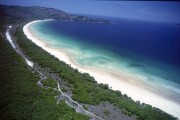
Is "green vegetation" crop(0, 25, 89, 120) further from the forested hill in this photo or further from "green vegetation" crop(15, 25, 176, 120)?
the forested hill

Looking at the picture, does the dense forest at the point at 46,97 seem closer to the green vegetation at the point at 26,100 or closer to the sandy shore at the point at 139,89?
the green vegetation at the point at 26,100

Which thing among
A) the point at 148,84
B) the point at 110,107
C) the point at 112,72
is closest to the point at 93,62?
the point at 112,72

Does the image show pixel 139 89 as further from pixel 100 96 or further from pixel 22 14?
pixel 22 14

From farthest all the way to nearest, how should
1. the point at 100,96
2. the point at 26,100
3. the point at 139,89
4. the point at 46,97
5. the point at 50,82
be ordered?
the point at 139,89 < the point at 50,82 < the point at 100,96 < the point at 46,97 < the point at 26,100

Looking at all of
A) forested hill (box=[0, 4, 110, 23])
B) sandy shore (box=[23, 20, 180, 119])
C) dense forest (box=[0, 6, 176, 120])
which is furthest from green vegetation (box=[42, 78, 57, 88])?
forested hill (box=[0, 4, 110, 23])

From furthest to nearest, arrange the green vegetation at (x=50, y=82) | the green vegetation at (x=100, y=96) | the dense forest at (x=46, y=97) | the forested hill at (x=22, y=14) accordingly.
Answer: the forested hill at (x=22, y=14)
the green vegetation at (x=50, y=82)
the green vegetation at (x=100, y=96)
the dense forest at (x=46, y=97)

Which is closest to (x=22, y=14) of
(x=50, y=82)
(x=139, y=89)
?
(x=50, y=82)

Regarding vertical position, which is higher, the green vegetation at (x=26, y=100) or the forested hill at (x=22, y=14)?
the forested hill at (x=22, y=14)

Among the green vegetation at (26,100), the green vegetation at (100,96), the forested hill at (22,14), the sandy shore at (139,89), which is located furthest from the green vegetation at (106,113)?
the forested hill at (22,14)

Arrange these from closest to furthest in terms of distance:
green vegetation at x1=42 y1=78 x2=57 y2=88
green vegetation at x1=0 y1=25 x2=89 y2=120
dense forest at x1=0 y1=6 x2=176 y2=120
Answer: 1. green vegetation at x1=0 y1=25 x2=89 y2=120
2. dense forest at x1=0 y1=6 x2=176 y2=120
3. green vegetation at x1=42 y1=78 x2=57 y2=88
